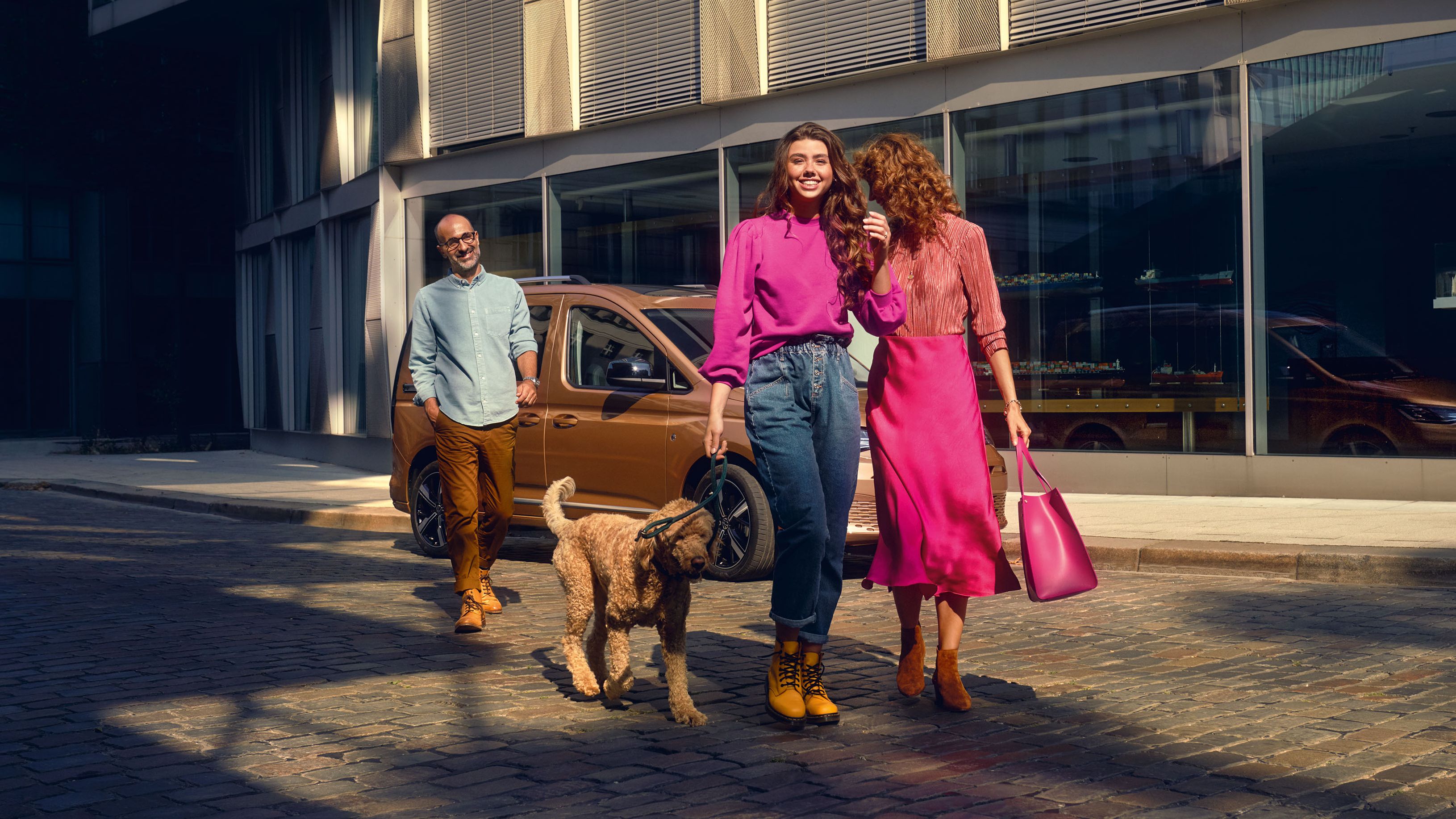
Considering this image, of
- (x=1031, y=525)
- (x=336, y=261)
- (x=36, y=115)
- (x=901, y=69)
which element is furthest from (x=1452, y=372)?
(x=36, y=115)

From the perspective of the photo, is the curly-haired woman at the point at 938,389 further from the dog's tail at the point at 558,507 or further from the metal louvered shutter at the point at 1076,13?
the metal louvered shutter at the point at 1076,13

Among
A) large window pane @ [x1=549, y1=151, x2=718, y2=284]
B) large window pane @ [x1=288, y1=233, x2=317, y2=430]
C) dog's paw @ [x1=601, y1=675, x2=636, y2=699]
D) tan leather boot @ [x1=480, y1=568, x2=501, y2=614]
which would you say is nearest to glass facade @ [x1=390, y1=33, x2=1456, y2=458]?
large window pane @ [x1=549, y1=151, x2=718, y2=284]

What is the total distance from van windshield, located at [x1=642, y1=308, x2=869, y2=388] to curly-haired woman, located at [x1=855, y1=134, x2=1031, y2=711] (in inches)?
155

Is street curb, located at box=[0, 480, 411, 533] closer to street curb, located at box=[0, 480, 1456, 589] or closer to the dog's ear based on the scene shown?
street curb, located at box=[0, 480, 1456, 589]

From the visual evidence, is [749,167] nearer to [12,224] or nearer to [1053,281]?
[1053,281]

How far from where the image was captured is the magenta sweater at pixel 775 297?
14.9 feet

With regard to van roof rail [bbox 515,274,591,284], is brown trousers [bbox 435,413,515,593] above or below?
below

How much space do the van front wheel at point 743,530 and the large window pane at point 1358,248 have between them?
5954mm

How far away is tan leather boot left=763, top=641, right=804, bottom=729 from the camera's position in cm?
463

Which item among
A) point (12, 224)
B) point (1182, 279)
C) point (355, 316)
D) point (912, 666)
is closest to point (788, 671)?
point (912, 666)

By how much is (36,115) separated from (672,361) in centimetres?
2463

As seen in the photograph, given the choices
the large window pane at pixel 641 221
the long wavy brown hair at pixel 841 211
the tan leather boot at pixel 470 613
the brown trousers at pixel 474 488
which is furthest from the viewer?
the large window pane at pixel 641 221

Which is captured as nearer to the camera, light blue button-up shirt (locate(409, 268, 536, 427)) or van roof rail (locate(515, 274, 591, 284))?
light blue button-up shirt (locate(409, 268, 536, 427))

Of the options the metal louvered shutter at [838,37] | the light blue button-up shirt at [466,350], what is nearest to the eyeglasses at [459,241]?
the light blue button-up shirt at [466,350]
